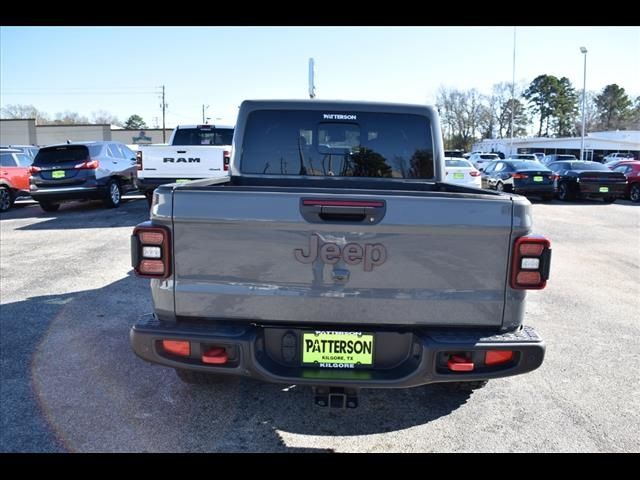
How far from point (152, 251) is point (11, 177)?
45.8 ft

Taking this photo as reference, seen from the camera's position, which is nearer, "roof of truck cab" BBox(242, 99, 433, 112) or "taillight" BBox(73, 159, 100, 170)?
"roof of truck cab" BBox(242, 99, 433, 112)

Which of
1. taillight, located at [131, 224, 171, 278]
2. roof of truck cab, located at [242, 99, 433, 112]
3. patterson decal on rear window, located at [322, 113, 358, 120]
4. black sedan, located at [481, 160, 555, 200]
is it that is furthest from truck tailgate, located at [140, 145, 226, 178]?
black sedan, located at [481, 160, 555, 200]

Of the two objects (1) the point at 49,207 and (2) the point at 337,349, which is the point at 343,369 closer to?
(2) the point at 337,349

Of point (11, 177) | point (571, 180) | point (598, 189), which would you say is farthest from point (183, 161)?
point (598, 189)

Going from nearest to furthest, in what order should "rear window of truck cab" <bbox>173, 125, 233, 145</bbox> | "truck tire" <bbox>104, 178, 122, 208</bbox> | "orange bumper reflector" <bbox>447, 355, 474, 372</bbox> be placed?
1. "orange bumper reflector" <bbox>447, 355, 474, 372</bbox>
2. "rear window of truck cab" <bbox>173, 125, 233, 145</bbox>
3. "truck tire" <bbox>104, 178, 122, 208</bbox>

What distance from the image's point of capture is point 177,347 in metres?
2.69

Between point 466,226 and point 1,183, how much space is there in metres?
15.0

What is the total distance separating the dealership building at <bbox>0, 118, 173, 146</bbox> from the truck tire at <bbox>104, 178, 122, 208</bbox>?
1495 inches

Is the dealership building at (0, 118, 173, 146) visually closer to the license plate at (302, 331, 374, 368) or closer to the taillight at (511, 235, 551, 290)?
the license plate at (302, 331, 374, 368)

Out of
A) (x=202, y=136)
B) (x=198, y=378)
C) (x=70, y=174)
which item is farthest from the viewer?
(x=70, y=174)

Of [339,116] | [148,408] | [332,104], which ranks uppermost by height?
[332,104]

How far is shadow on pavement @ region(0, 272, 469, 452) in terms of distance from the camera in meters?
3.05

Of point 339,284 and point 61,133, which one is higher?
point 61,133
